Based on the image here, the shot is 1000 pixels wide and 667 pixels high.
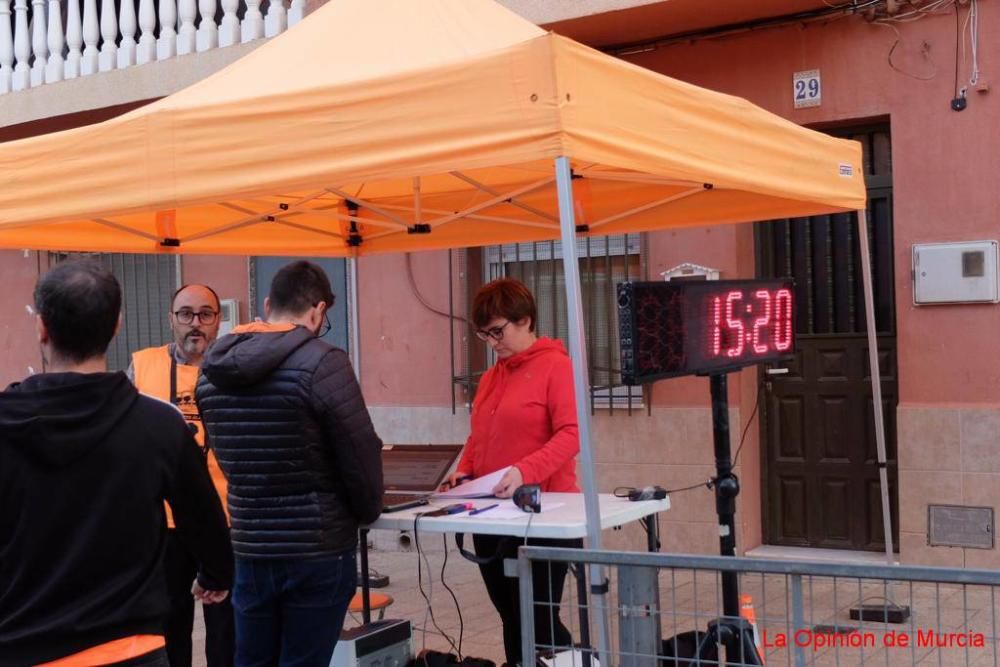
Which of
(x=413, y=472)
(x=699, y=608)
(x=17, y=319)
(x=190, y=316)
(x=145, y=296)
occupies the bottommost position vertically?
(x=699, y=608)

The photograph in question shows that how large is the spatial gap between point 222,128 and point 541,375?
151 centimetres

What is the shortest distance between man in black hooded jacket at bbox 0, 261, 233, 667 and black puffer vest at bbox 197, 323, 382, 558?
0.97m

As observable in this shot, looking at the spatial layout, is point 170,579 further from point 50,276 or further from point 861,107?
point 861,107

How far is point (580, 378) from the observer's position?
11.5 ft

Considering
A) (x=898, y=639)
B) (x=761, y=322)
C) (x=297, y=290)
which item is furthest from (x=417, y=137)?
(x=898, y=639)

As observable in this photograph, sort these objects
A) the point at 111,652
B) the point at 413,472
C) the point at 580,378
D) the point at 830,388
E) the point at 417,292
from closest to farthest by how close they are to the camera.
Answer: the point at 111,652 < the point at 580,378 < the point at 413,472 < the point at 830,388 < the point at 417,292

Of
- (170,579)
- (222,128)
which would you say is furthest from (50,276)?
(170,579)

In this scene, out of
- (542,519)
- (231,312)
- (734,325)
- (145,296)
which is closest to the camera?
(542,519)

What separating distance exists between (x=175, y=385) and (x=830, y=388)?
169 inches

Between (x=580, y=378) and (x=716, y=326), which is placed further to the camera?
(x=716, y=326)

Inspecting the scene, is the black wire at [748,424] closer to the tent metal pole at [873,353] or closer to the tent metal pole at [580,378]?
the tent metal pole at [873,353]

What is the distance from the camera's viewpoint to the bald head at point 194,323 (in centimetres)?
471

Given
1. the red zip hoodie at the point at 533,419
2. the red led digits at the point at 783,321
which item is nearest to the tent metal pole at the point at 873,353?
the red led digits at the point at 783,321

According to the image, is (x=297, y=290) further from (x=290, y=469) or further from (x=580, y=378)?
(x=580, y=378)
